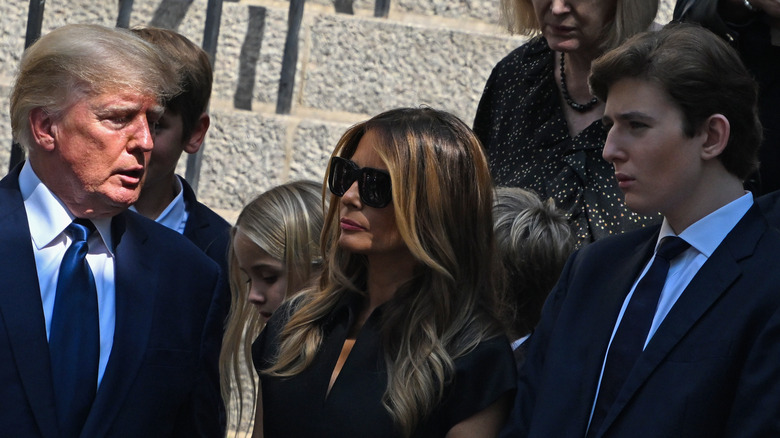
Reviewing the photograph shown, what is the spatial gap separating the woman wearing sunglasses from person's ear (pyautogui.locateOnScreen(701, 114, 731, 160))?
56 cm

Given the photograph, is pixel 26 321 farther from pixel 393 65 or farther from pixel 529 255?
pixel 393 65

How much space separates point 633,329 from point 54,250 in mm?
1346

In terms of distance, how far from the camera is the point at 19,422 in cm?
255

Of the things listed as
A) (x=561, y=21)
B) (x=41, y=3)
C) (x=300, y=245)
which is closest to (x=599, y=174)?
(x=561, y=21)

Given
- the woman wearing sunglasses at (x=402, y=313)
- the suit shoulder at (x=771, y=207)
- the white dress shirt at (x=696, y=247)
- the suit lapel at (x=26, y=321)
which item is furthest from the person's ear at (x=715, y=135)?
the suit lapel at (x=26, y=321)

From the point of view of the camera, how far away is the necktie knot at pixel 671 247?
2553mm

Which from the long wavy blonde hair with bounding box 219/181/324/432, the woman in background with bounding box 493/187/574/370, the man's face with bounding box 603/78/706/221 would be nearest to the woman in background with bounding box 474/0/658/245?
the woman in background with bounding box 493/187/574/370

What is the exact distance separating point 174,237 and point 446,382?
862 mm

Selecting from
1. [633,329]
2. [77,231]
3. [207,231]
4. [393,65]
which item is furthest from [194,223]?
[633,329]

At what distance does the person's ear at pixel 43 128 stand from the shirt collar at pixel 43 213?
0.09m

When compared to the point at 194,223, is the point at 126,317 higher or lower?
higher

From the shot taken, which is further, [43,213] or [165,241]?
[165,241]

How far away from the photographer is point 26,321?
260 centimetres

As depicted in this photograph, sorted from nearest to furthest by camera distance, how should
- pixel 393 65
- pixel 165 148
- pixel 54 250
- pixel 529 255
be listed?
pixel 54 250
pixel 529 255
pixel 165 148
pixel 393 65
